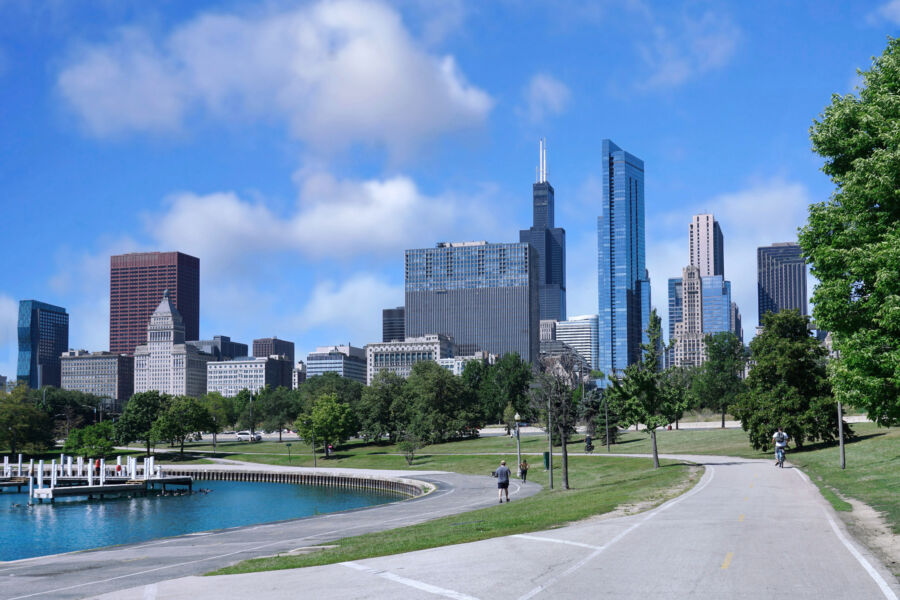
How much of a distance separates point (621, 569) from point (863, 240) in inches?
592

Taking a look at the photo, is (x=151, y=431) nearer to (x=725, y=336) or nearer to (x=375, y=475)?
(x=375, y=475)

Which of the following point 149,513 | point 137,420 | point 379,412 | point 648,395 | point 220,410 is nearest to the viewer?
point 648,395

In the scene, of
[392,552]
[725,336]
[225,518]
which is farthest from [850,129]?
[725,336]

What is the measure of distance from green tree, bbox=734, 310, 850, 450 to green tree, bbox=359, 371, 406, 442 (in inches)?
2408

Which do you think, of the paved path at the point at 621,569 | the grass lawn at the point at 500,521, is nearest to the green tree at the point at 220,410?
the grass lawn at the point at 500,521

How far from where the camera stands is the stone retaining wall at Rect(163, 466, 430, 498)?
221 ft

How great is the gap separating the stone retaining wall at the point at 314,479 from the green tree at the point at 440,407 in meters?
21.9

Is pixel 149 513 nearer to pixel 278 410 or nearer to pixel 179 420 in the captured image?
pixel 179 420

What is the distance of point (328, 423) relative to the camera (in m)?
108

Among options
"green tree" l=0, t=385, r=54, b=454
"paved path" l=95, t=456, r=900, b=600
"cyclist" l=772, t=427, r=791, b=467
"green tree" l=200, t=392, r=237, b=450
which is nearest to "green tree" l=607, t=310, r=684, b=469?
"cyclist" l=772, t=427, r=791, b=467

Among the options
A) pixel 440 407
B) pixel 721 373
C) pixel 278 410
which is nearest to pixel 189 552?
pixel 440 407

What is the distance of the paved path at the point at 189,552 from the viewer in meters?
21.6

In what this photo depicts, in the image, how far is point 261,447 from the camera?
140m

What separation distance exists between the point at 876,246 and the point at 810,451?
121ft
